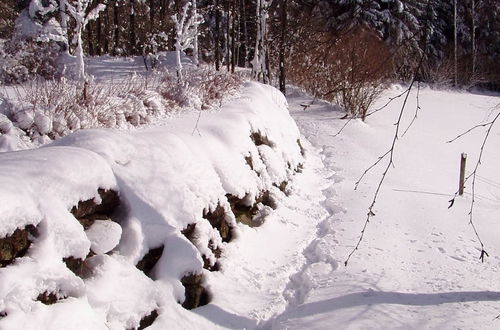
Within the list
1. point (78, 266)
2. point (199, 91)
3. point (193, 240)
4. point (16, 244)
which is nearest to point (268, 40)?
point (199, 91)

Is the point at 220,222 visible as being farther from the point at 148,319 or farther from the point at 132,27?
the point at 132,27

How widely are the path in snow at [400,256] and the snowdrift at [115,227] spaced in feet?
3.24

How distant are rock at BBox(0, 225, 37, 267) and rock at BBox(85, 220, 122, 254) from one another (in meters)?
0.59

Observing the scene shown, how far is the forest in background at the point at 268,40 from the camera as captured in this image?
7.24 meters

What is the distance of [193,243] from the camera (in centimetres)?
434

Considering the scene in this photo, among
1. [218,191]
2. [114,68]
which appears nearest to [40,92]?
[218,191]

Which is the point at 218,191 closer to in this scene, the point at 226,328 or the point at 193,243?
the point at 193,243

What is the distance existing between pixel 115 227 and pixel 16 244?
0.89 meters

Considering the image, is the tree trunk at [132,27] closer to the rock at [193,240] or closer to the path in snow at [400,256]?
the path in snow at [400,256]

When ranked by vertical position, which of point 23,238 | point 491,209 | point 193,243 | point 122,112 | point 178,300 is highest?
point 122,112

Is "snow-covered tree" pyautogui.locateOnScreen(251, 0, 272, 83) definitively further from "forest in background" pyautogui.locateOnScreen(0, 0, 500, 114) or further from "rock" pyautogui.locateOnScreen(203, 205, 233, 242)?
"rock" pyautogui.locateOnScreen(203, 205, 233, 242)

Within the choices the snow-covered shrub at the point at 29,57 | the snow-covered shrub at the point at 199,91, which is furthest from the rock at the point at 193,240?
the snow-covered shrub at the point at 29,57

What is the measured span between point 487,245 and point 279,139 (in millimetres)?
4029

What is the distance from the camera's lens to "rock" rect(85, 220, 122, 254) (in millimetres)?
3406
